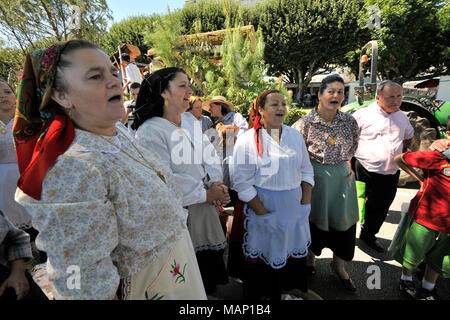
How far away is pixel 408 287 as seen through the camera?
2.27 m

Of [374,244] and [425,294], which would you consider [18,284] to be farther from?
[374,244]

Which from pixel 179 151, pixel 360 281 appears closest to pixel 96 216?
pixel 179 151

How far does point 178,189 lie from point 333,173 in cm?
159

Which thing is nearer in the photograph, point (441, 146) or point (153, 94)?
point (153, 94)

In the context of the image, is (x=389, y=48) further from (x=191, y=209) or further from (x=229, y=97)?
(x=191, y=209)

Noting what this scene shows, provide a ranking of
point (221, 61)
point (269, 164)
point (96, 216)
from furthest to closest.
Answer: point (221, 61)
point (269, 164)
point (96, 216)

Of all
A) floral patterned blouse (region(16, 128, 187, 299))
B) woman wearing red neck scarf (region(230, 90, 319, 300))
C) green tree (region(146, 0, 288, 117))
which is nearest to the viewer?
floral patterned blouse (region(16, 128, 187, 299))

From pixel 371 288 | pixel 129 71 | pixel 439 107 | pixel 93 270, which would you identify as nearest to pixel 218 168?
pixel 93 270

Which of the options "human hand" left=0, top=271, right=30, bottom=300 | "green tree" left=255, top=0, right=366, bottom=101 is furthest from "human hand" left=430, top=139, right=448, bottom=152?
"green tree" left=255, top=0, right=366, bottom=101

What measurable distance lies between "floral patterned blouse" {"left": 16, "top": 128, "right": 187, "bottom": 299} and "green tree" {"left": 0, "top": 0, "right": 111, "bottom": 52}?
10.3 meters

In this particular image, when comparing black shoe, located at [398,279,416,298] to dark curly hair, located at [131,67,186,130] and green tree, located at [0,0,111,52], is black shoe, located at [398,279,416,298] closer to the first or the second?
dark curly hair, located at [131,67,186,130]

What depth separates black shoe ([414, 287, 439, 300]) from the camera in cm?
219

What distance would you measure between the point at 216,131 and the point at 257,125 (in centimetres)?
214

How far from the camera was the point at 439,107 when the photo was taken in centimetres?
713
